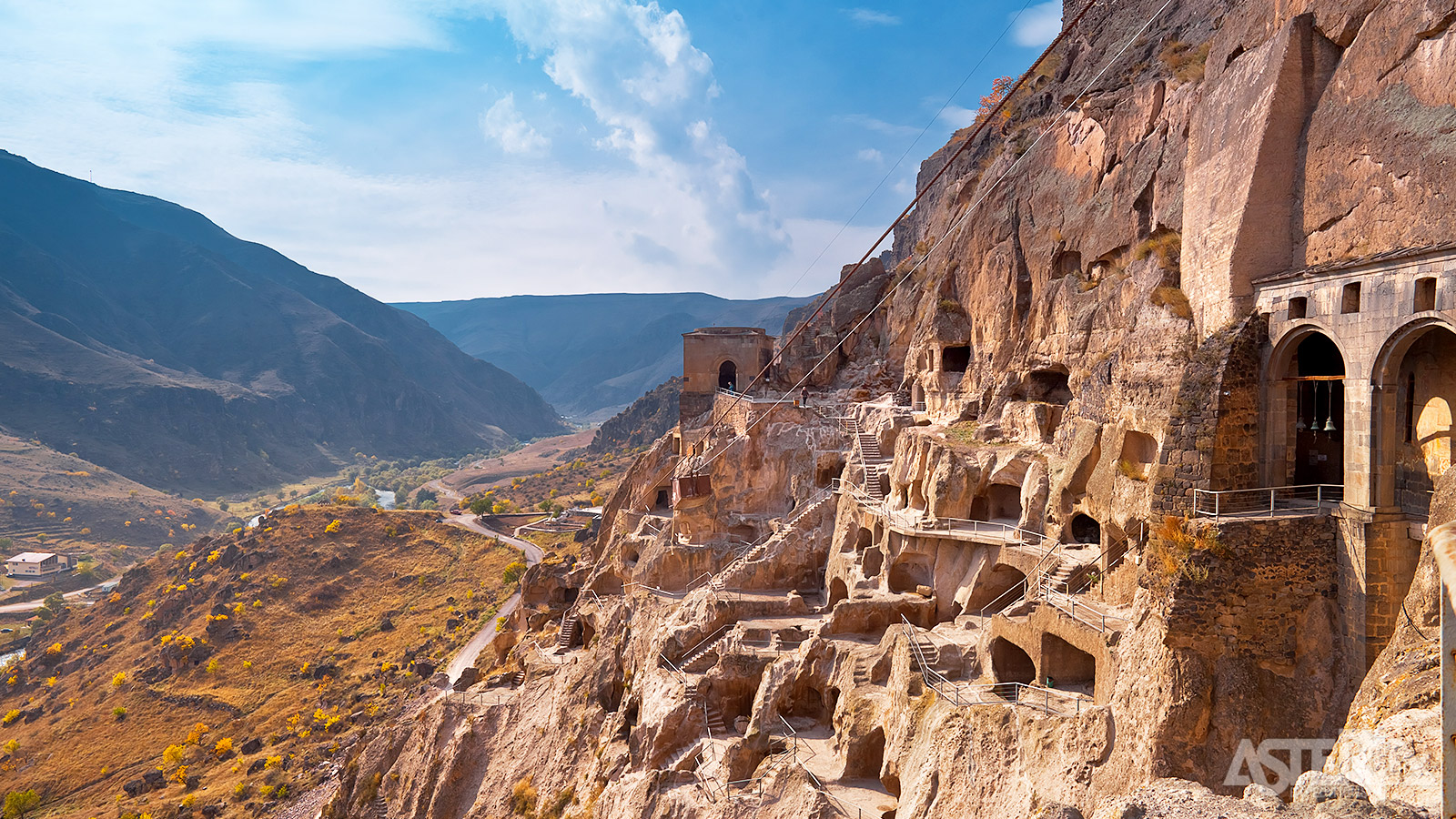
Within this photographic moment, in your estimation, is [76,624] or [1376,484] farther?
[76,624]

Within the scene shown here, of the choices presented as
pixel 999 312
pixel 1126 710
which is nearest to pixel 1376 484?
pixel 1126 710

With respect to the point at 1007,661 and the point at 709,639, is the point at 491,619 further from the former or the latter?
the point at 1007,661

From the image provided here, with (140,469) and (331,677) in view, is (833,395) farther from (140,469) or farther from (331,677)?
(140,469)

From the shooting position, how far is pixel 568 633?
135 ft

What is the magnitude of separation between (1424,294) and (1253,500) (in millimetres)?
4238

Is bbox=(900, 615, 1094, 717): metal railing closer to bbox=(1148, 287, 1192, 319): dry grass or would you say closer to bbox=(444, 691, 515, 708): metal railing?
bbox=(1148, 287, 1192, 319): dry grass

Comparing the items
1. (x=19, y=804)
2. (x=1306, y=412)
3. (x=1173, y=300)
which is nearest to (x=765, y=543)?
(x=1173, y=300)

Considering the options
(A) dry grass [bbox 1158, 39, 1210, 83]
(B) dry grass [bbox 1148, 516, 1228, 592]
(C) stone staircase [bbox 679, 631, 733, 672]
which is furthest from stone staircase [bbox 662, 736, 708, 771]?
(A) dry grass [bbox 1158, 39, 1210, 83]

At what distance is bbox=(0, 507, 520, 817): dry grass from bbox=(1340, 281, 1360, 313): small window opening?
50.0 metres

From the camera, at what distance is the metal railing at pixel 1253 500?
46.1 ft

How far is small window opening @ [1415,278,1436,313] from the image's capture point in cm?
1204

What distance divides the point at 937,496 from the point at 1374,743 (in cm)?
1681

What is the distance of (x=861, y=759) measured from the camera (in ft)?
65.7

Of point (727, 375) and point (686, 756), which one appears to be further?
point (727, 375)
